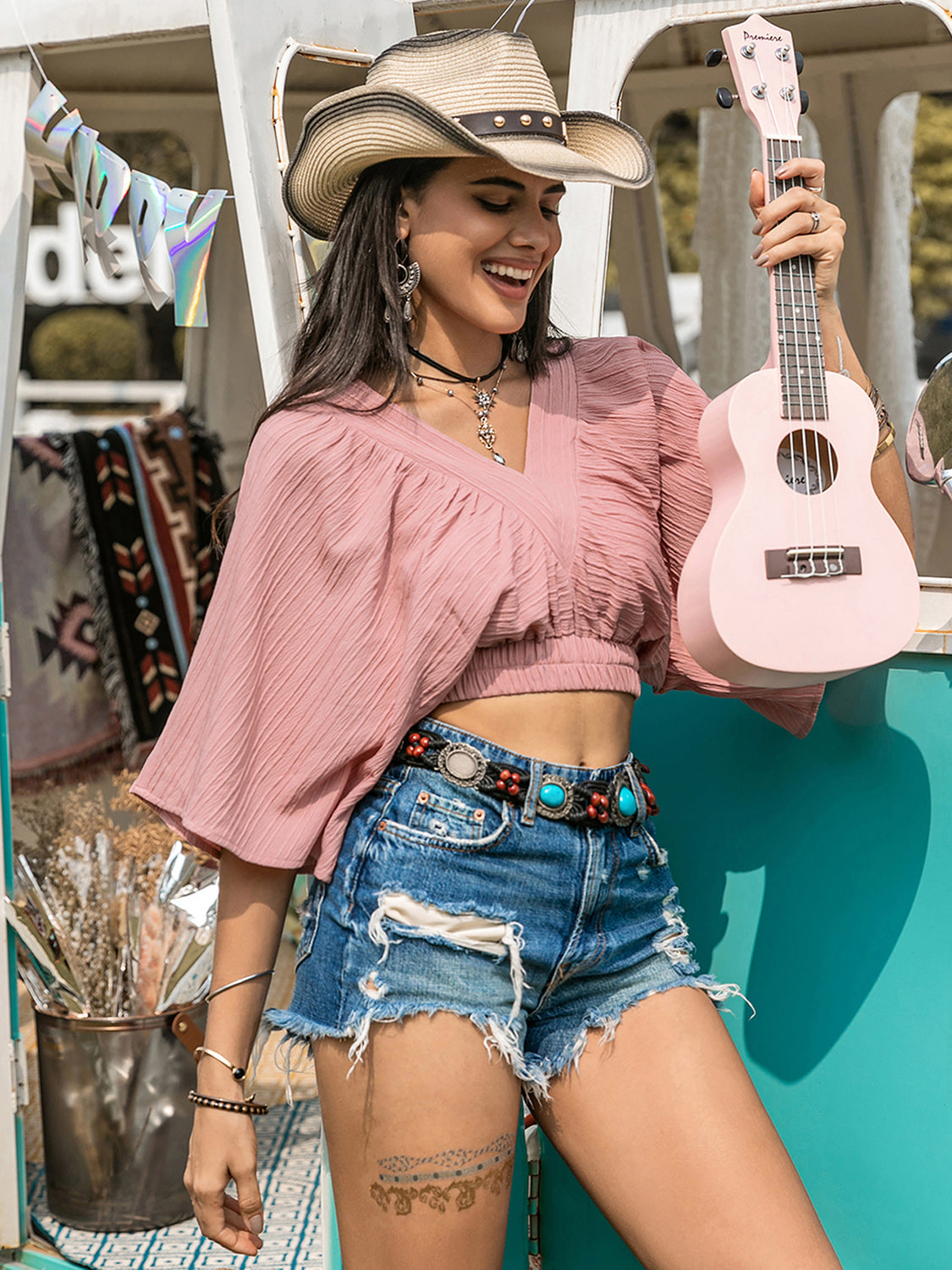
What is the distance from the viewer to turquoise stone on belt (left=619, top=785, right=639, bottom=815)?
1.88m

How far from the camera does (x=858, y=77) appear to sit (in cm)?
460

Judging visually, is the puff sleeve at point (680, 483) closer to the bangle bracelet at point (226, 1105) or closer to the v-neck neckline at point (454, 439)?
the v-neck neckline at point (454, 439)

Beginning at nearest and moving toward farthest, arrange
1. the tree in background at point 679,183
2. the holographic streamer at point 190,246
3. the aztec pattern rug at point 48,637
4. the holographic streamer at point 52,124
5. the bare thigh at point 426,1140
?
the bare thigh at point 426,1140 → the holographic streamer at point 190,246 → the holographic streamer at point 52,124 → the aztec pattern rug at point 48,637 → the tree in background at point 679,183

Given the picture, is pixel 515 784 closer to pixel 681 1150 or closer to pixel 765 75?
pixel 681 1150

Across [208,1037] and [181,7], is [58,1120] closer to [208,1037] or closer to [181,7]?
[208,1037]

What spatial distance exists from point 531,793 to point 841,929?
2.53ft

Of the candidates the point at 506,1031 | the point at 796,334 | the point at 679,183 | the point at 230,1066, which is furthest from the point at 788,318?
the point at 679,183

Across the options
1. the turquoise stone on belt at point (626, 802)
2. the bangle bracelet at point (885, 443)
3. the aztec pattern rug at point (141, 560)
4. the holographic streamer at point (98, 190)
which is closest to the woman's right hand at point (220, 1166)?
the turquoise stone on belt at point (626, 802)

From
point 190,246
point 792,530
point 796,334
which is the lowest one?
point 792,530

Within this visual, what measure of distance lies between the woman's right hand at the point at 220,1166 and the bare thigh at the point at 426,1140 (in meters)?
0.14

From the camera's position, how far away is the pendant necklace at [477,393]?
1.99 m

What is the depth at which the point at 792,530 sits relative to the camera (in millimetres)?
1820

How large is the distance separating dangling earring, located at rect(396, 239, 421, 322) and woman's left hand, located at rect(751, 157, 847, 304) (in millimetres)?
461

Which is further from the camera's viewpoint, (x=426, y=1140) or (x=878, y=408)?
(x=878, y=408)
